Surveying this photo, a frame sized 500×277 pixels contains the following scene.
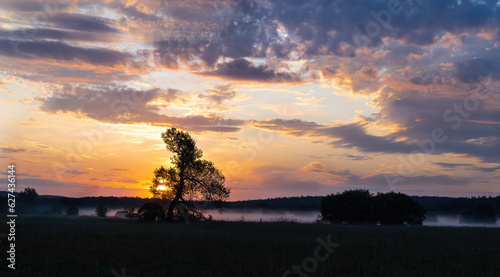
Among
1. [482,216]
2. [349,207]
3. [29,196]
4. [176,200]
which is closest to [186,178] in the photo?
[176,200]

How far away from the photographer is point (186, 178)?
56312mm

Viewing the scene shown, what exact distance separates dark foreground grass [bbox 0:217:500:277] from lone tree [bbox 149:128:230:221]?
23.1 meters

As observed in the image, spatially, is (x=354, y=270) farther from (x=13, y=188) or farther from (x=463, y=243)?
(x=13, y=188)

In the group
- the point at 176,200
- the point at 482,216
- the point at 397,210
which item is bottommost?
the point at 482,216

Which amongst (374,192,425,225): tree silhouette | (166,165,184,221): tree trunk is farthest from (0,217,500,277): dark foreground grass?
(374,192,425,225): tree silhouette

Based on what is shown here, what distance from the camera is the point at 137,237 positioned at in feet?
101

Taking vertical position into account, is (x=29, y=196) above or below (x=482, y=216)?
above

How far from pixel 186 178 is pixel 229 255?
109 feet

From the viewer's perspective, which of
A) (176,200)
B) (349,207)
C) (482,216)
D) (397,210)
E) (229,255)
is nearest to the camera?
(229,255)

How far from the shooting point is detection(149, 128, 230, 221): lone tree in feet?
183

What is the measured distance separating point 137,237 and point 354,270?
16.9 m

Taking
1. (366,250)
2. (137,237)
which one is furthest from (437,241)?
(137,237)

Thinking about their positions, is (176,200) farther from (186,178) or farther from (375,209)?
(375,209)

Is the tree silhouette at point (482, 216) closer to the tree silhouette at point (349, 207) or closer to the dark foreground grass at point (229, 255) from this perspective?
the tree silhouette at point (349, 207)
